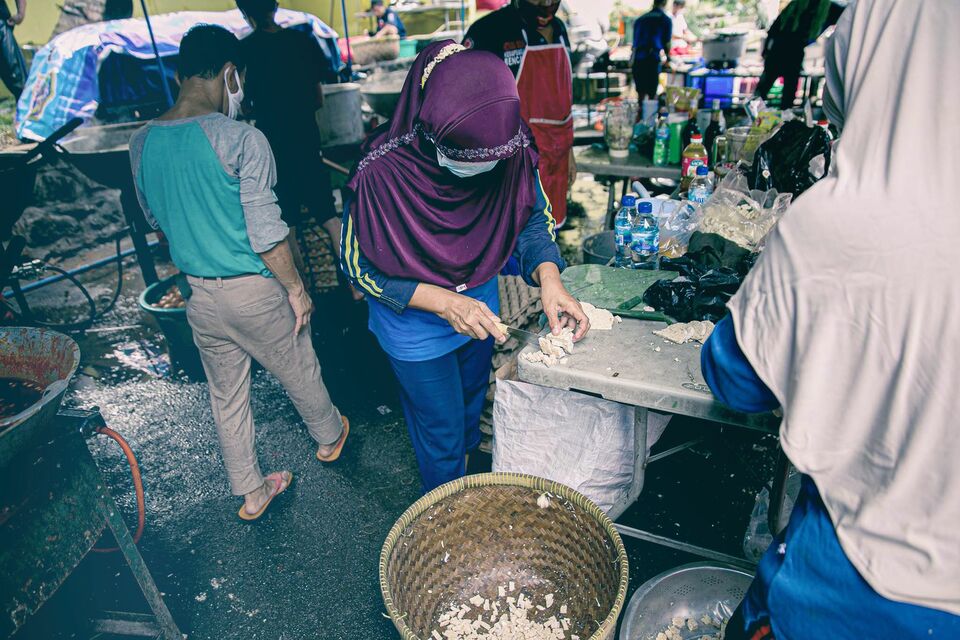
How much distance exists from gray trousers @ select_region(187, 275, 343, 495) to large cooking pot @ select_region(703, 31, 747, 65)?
6.12 m

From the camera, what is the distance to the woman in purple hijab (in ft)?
5.73

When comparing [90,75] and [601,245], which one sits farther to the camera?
[90,75]

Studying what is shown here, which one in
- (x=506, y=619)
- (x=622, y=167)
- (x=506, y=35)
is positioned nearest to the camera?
(x=506, y=619)

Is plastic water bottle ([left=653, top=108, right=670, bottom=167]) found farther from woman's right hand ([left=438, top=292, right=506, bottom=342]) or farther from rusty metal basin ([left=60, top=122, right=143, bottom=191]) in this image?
rusty metal basin ([left=60, top=122, right=143, bottom=191])

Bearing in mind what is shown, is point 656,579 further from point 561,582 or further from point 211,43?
point 211,43

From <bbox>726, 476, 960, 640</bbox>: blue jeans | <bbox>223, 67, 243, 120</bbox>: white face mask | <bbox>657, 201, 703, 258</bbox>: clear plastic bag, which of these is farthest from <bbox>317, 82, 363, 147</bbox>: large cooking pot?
<bbox>726, 476, 960, 640</bbox>: blue jeans

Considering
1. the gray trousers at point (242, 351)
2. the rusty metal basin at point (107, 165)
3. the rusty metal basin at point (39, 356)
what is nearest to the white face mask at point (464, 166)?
the gray trousers at point (242, 351)

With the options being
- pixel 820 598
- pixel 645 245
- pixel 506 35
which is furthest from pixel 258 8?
pixel 820 598

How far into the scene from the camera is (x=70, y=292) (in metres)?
5.47

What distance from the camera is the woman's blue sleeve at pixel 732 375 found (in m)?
1.15

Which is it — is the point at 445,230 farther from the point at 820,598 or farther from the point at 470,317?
the point at 820,598

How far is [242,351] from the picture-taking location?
2.70 m

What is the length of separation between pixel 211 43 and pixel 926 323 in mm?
2547

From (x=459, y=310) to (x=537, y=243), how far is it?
0.50 metres
